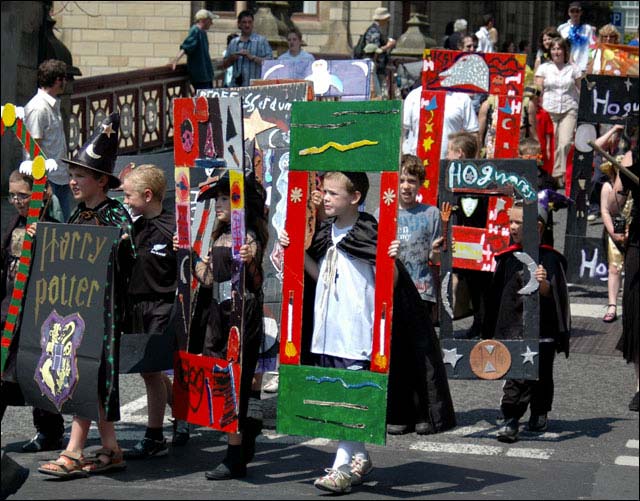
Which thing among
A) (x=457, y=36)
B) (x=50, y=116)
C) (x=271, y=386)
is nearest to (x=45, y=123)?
(x=50, y=116)

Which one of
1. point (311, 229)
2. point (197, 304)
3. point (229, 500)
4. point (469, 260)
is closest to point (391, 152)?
point (311, 229)

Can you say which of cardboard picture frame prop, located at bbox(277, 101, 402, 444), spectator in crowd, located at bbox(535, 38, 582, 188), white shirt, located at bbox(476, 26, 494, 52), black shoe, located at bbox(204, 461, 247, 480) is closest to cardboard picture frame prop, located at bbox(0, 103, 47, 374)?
black shoe, located at bbox(204, 461, 247, 480)

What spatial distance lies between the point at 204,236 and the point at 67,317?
31.1 inches

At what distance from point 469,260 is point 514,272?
2.34 meters

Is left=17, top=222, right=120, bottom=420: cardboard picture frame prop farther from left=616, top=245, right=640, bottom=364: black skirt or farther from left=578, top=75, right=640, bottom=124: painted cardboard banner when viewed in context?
left=578, top=75, right=640, bottom=124: painted cardboard banner

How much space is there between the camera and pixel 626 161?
9.33 meters

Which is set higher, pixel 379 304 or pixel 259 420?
pixel 379 304

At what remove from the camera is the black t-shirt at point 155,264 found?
25.1 feet

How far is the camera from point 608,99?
40.9 ft

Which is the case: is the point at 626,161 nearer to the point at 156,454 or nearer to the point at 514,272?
the point at 514,272

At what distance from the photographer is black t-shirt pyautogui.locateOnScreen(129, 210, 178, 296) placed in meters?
7.66

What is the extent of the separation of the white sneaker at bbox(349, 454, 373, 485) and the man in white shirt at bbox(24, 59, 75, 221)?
572 centimetres

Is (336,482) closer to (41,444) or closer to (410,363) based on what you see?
(410,363)

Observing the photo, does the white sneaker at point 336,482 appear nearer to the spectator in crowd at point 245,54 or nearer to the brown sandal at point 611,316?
the brown sandal at point 611,316
